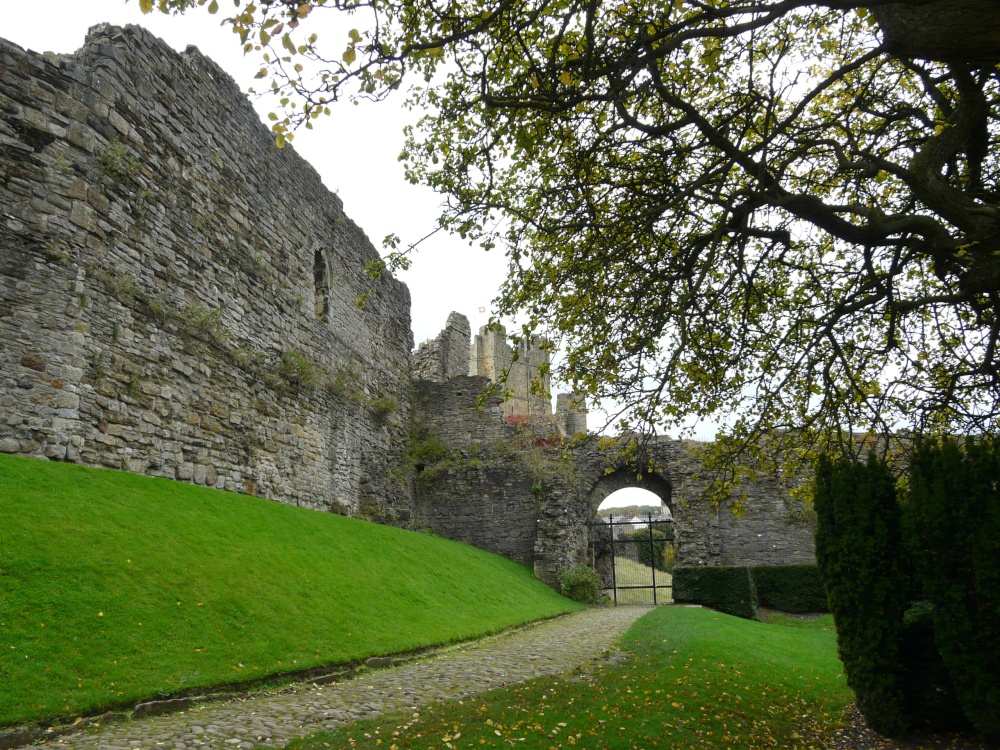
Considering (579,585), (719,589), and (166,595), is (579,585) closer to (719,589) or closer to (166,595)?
(719,589)

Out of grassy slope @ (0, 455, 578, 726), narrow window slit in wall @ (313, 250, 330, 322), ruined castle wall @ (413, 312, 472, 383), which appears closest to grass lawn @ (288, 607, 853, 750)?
grassy slope @ (0, 455, 578, 726)

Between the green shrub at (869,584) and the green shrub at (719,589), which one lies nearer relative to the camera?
the green shrub at (869,584)

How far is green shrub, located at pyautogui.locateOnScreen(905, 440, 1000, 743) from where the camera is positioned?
18.5 feet

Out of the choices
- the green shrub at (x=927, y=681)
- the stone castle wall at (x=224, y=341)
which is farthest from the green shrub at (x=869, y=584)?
the stone castle wall at (x=224, y=341)

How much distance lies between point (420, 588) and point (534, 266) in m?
7.15

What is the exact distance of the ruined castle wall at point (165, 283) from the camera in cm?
867

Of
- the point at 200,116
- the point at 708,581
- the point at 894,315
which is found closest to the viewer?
the point at 894,315

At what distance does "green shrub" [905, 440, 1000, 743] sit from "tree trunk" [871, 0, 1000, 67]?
314cm

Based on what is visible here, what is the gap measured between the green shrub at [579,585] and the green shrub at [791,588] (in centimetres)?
428

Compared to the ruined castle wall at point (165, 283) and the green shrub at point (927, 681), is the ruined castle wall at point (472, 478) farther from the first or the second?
the green shrub at point (927, 681)

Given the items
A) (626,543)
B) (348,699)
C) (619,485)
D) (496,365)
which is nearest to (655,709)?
(348,699)

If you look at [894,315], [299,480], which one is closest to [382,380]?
[299,480]

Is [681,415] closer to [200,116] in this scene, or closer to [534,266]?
[534,266]

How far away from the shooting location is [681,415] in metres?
8.44
